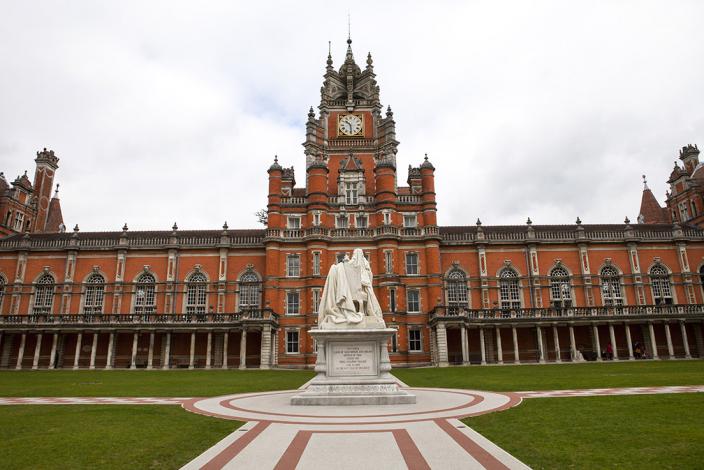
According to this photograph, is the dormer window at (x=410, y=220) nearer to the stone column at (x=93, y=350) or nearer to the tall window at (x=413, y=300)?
the tall window at (x=413, y=300)

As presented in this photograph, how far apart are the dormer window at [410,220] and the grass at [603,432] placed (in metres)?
32.6

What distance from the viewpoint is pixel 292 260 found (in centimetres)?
4419

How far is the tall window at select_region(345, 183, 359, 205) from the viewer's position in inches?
1836

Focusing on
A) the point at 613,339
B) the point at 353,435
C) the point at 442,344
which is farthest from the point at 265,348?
the point at 353,435

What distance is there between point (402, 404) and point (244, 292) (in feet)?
111

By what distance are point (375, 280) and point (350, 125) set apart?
17.7 metres

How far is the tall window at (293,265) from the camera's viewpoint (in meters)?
43.8

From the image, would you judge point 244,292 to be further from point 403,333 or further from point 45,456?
point 45,456

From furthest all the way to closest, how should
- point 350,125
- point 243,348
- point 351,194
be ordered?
point 350,125 → point 351,194 → point 243,348

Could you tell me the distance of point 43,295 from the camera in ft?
150

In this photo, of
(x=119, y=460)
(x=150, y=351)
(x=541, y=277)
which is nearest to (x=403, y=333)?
(x=541, y=277)

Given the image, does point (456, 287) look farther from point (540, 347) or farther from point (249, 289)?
point (249, 289)

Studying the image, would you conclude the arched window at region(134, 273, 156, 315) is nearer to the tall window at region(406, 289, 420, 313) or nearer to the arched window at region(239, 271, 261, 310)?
the arched window at region(239, 271, 261, 310)

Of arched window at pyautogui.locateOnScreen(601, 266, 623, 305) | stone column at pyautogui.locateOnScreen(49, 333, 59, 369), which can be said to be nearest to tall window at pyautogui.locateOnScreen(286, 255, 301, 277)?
stone column at pyautogui.locateOnScreen(49, 333, 59, 369)
